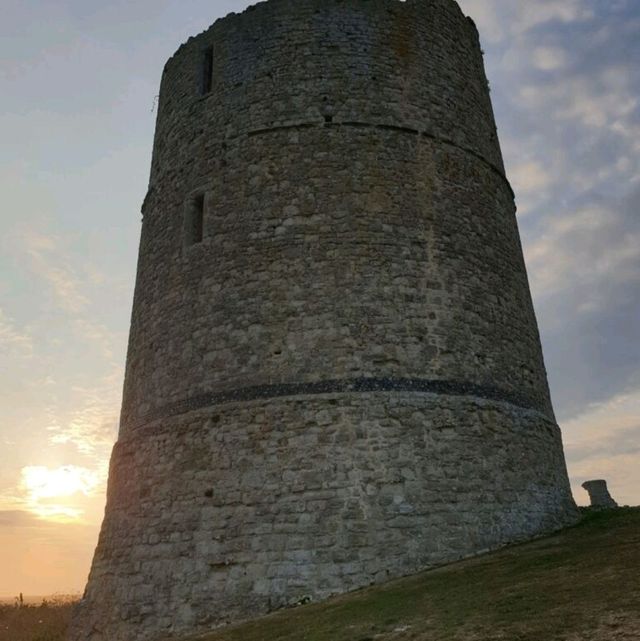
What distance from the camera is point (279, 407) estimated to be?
9164 millimetres

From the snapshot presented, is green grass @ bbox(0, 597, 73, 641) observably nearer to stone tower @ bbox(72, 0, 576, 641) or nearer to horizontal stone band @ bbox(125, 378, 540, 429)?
stone tower @ bbox(72, 0, 576, 641)

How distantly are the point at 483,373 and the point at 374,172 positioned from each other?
355cm

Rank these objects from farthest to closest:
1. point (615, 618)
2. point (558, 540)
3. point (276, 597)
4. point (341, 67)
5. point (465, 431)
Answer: point (341, 67) → point (465, 431) → point (558, 540) → point (276, 597) → point (615, 618)

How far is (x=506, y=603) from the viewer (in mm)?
5711


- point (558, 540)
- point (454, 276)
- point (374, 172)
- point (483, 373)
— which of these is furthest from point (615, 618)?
point (374, 172)

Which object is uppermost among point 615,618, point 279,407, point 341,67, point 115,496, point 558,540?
point 341,67

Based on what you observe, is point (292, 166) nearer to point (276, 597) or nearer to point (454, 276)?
point (454, 276)

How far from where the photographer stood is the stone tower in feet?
28.2

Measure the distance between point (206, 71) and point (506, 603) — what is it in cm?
1049

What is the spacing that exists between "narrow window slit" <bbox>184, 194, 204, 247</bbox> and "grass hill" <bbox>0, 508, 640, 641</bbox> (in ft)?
20.0

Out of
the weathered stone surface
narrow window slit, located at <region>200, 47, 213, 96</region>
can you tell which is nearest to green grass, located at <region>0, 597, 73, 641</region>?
narrow window slit, located at <region>200, 47, 213, 96</region>

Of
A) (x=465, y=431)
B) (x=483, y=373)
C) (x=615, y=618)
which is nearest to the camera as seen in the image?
(x=615, y=618)

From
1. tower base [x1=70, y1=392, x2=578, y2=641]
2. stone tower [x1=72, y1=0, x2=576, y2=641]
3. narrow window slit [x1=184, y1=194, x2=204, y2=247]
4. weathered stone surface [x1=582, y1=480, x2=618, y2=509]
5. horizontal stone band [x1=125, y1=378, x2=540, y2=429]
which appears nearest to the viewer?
tower base [x1=70, y1=392, x2=578, y2=641]

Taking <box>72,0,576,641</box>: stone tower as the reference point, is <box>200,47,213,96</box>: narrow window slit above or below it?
above
